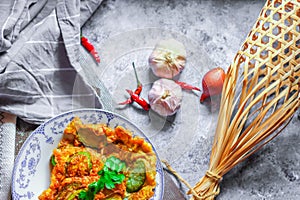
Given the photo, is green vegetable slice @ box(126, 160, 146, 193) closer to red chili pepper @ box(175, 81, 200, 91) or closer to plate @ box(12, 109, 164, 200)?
plate @ box(12, 109, 164, 200)

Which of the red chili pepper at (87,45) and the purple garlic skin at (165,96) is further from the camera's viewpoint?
the red chili pepper at (87,45)

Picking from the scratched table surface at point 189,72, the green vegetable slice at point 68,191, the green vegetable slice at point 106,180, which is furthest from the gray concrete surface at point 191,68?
the green vegetable slice at point 68,191

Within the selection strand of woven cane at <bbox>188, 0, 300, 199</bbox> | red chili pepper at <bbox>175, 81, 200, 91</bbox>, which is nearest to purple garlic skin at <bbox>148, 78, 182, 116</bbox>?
red chili pepper at <bbox>175, 81, 200, 91</bbox>

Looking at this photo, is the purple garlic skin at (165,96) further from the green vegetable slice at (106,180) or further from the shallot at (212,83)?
the green vegetable slice at (106,180)

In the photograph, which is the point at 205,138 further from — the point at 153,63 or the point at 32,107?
the point at 32,107

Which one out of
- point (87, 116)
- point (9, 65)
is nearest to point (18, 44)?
point (9, 65)

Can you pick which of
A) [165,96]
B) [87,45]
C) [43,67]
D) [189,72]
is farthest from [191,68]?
[43,67]

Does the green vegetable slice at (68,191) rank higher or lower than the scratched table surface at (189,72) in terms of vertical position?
lower
